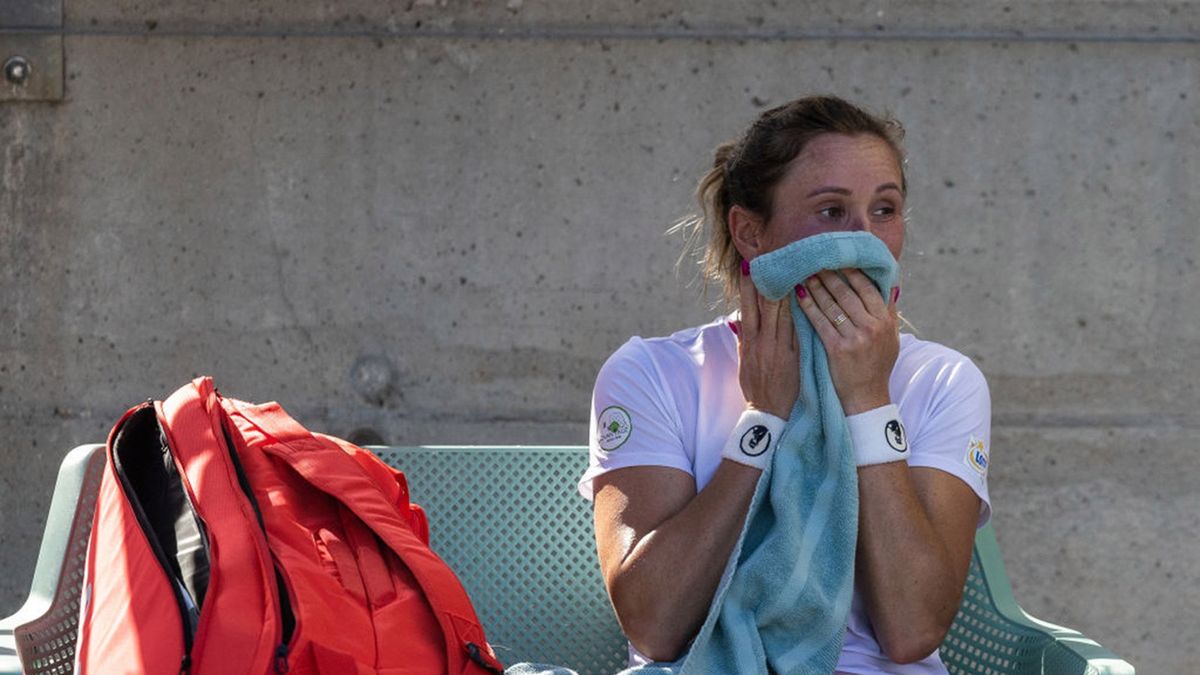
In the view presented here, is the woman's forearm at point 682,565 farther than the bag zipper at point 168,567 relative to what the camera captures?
Yes

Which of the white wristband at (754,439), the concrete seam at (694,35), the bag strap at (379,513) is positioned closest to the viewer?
the bag strap at (379,513)

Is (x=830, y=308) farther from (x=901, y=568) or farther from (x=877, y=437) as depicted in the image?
(x=901, y=568)

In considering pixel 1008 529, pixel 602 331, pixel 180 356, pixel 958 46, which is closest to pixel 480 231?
pixel 602 331

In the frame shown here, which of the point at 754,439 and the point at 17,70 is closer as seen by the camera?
the point at 754,439

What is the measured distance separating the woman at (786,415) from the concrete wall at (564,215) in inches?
41.5

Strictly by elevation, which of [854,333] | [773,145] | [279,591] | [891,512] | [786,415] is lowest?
[279,591]

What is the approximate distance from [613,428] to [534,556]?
0.46m

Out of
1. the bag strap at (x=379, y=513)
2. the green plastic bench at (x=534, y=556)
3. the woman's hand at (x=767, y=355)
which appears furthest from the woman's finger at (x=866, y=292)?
the bag strap at (x=379, y=513)

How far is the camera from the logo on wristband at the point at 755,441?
2276mm

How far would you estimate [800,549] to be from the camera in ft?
7.22

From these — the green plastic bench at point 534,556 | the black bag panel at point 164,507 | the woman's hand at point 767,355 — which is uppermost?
the woman's hand at point 767,355

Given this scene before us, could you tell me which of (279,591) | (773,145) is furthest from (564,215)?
(279,591)

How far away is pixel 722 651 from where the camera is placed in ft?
7.23

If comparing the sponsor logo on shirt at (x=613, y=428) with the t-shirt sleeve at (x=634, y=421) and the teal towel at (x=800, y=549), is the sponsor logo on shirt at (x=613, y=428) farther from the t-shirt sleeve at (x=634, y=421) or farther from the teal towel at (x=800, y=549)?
the teal towel at (x=800, y=549)
